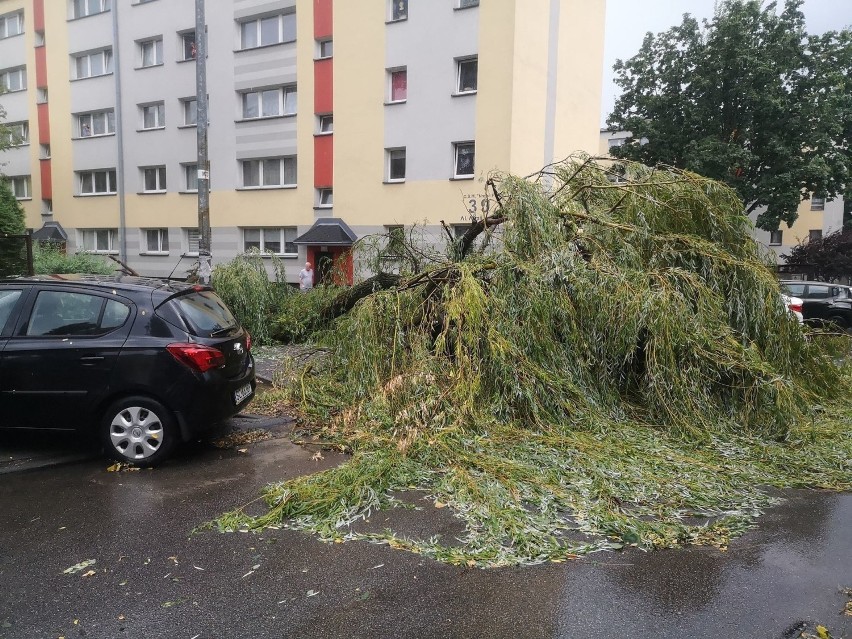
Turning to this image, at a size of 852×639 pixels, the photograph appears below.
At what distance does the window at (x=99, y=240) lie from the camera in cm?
2809

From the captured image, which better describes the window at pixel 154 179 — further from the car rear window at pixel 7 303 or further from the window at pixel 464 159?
the car rear window at pixel 7 303

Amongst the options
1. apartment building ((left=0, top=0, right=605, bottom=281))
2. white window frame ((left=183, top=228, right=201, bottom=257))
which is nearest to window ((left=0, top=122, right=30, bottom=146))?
apartment building ((left=0, top=0, right=605, bottom=281))

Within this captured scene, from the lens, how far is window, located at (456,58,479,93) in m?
20.1

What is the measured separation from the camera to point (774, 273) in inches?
314

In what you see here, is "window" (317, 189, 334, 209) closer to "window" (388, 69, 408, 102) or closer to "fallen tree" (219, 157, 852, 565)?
"window" (388, 69, 408, 102)

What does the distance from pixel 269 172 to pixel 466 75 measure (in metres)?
8.52

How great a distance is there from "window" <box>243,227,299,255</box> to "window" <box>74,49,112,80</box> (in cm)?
1049

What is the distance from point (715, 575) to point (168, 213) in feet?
85.9

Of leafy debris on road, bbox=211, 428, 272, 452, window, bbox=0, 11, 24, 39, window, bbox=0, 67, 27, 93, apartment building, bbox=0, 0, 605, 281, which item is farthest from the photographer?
window, bbox=0, 67, 27, 93

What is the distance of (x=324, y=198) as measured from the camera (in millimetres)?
23344

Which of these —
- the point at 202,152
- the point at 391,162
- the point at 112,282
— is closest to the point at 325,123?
the point at 391,162

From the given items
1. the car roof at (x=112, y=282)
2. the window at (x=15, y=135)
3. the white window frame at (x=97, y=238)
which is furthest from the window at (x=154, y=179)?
the car roof at (x=112, y=282)

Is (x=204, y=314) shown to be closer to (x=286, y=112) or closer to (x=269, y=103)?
(x=286, y=112)

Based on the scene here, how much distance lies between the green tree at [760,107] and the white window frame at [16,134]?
24.9 metres
